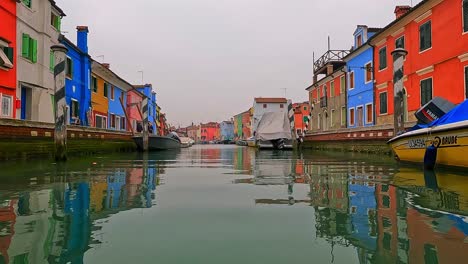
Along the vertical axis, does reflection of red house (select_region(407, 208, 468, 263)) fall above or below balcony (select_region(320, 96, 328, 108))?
below

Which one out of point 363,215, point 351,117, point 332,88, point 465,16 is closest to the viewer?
point 363,215

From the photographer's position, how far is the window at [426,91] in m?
17.2

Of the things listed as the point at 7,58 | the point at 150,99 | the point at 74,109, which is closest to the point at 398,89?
the point at 7,58

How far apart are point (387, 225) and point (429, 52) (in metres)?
16.9

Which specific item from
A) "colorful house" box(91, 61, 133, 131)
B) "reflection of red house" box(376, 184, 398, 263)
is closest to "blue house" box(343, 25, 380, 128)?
"colorful house" box(91, 61, 133, 131)

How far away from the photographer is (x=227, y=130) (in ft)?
428

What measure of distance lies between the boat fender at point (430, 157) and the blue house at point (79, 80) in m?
18.9

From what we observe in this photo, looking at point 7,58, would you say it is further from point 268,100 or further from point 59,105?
point 268,100

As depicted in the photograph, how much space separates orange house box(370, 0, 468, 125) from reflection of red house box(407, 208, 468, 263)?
1425 cm

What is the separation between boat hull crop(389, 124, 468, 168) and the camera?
22.3 ft

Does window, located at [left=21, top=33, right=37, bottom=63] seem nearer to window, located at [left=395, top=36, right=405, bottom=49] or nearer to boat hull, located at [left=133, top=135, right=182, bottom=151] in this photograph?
boat hull, located at [left=133, top=135, right=182, bottom=151]

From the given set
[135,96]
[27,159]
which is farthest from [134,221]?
[135,96]

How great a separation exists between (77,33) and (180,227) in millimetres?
24458

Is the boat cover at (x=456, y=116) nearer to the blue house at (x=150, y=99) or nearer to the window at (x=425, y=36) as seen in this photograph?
the window at (x=425, y=36)
